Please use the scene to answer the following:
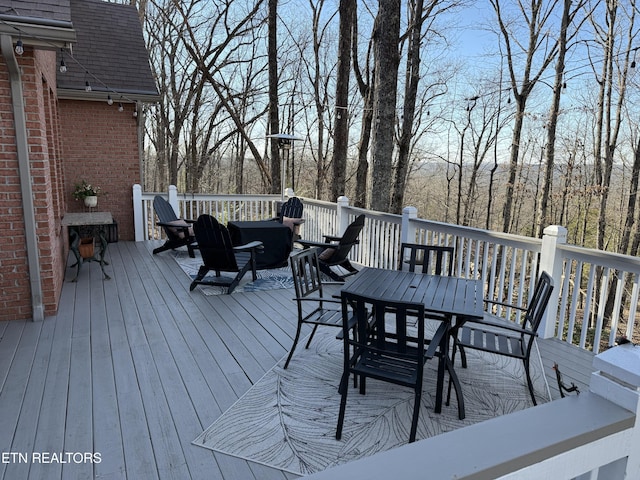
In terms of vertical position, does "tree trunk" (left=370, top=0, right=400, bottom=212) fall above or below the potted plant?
above

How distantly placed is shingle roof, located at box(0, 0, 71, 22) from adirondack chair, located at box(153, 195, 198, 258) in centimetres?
389

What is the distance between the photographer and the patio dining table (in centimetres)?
276

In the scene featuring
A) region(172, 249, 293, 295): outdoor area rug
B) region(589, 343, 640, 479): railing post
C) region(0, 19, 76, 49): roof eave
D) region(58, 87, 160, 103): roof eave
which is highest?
region(58, 87, 160, 103): roof eave

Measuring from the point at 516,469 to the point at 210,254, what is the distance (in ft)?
16.3

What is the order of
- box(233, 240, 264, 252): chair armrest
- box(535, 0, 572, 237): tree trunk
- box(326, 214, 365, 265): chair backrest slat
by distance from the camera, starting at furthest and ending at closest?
1. box(535, 0, 572, 237): tree trunk
2. box(326, 214, 365, 265): chair backrest slat
3. box(233, 240, 264, 252): chair armrest

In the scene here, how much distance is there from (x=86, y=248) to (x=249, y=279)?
225 centimetres

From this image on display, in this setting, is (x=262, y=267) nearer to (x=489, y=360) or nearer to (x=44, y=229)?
(x=44, y=229)

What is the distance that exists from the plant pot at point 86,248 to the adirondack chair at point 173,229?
4.71ft

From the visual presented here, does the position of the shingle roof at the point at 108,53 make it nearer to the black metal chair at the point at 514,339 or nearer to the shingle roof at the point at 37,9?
the shingle roof at the point at 37,9

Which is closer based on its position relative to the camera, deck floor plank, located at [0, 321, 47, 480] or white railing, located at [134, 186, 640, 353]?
deck floor plank, located at [0, 321, 47, 480]

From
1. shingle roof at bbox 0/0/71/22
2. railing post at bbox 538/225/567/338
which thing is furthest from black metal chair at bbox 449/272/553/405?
shingle roof at bbox 0/0/71/22

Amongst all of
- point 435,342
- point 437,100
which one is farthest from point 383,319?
point 437,100

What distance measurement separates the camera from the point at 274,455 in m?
2.36

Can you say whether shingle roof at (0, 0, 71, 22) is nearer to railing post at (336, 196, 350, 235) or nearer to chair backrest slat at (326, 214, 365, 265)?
Answer: chair backrest slat at (326, 214, 365, 265)
